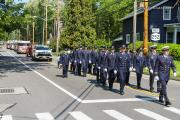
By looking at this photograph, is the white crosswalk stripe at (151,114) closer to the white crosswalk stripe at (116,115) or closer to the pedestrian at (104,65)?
the white crosswalk stripe at (116,115)

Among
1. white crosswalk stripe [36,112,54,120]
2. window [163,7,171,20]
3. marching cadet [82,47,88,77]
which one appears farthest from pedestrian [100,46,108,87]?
window [163,7,171,20]

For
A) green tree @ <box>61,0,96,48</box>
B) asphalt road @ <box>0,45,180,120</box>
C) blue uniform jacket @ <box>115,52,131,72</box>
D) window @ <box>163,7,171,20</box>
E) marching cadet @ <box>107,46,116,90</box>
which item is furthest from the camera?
green tree @ <box>61,0,96,48</box>

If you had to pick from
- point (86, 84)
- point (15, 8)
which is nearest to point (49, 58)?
point (15, 8)

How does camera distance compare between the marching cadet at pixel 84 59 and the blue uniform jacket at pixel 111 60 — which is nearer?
the blue uniform jacket at pixel 111 60

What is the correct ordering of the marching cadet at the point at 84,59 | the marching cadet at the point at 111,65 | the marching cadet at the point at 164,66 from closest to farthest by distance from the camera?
the marching cadet at the point at 164,66, the marching cadet at the point at 111,65, the marching cadet at the point at 84,59

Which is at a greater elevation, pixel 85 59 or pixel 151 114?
pixel 85 59

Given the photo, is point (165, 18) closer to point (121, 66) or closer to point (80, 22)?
point (80, 22)

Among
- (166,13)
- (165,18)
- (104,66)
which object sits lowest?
(104,66)

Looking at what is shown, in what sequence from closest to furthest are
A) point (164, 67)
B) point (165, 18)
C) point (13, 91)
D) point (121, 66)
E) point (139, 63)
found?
1. point (164, 67)
2. point (121, 66)
3. point (13, 91)
4. point (139, 63)
5. point (165, 18)

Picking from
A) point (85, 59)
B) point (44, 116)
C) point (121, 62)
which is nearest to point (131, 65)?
point (121, 62)

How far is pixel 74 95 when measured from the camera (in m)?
17.3

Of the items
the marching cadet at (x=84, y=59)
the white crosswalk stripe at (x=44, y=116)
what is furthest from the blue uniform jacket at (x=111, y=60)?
the marching cadet at (x=84, y=59)

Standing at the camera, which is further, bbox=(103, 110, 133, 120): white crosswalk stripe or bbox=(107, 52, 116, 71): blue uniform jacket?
bbox=(107, 52, 116, 71): blue uniform jacket

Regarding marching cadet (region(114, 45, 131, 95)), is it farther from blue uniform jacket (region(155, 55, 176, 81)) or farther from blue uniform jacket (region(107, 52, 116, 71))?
blue uniform jacket (region(155, 55, 176, 81))
